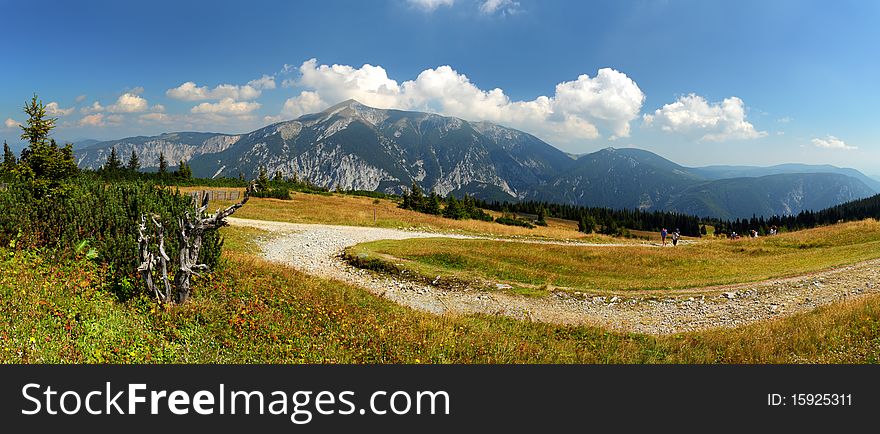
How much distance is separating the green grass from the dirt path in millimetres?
1595

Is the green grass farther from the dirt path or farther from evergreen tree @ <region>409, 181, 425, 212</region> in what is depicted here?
evergreen tree @ <region>409, 181, 425, 212</region>

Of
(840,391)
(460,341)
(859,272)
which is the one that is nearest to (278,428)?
(460,341)

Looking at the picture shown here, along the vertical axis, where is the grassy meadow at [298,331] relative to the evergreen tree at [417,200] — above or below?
below

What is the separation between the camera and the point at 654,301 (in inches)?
689

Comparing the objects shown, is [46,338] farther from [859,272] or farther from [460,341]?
[859,272]

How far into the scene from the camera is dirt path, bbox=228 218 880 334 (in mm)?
14688

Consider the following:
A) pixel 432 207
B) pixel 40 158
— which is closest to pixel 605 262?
pixel 40 158

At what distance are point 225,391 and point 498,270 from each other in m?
17.9

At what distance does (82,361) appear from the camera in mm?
6621

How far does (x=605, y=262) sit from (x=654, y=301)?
7620 millimetres

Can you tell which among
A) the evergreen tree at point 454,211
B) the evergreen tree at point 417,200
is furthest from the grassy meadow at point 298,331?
the evergreen tree at point 417,200

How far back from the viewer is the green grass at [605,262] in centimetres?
2097

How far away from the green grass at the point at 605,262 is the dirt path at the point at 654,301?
159 cm

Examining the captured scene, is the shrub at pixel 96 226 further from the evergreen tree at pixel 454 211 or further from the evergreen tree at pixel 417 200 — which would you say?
the evergreen tree at pixel 417 200
